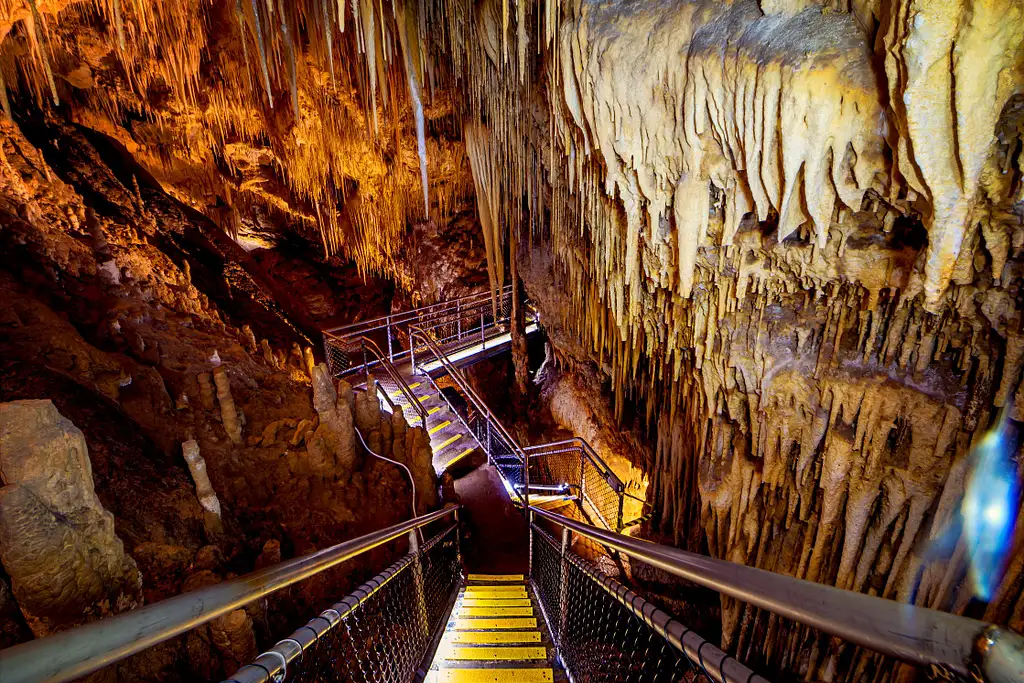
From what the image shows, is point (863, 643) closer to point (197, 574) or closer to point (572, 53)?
point (572, 53)

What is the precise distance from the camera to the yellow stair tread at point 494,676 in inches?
99.9

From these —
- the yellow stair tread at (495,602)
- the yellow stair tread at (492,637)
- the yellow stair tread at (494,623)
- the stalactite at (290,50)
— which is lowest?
the yellow stair tread at (495,602)

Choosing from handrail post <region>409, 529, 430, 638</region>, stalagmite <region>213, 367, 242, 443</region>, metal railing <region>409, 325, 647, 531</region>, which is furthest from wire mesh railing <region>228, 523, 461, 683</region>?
metal railing <region>409, 325, 647, 531</region>

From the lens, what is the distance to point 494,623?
3.41 metres

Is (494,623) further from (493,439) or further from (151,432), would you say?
(493,439)

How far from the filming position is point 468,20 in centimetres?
463

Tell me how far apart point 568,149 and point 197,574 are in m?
4.57

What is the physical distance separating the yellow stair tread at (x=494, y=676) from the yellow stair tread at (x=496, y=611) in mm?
1039

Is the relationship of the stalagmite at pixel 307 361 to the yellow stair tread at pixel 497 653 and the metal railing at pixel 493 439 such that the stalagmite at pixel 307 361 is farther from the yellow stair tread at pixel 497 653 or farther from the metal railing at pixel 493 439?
the yellow stair tread at pixel 497 653

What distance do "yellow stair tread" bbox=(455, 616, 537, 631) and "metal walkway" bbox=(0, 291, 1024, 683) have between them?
0.05ft

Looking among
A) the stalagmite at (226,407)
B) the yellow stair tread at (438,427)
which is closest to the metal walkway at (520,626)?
the yellow stair tread at (438,427)

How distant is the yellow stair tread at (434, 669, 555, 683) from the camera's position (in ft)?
8.32

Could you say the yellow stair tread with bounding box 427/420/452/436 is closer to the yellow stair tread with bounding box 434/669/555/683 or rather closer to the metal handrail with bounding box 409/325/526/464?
the metal handrail with bounding box 409/325/526/464

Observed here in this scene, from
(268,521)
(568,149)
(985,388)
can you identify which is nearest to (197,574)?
(268,521)
